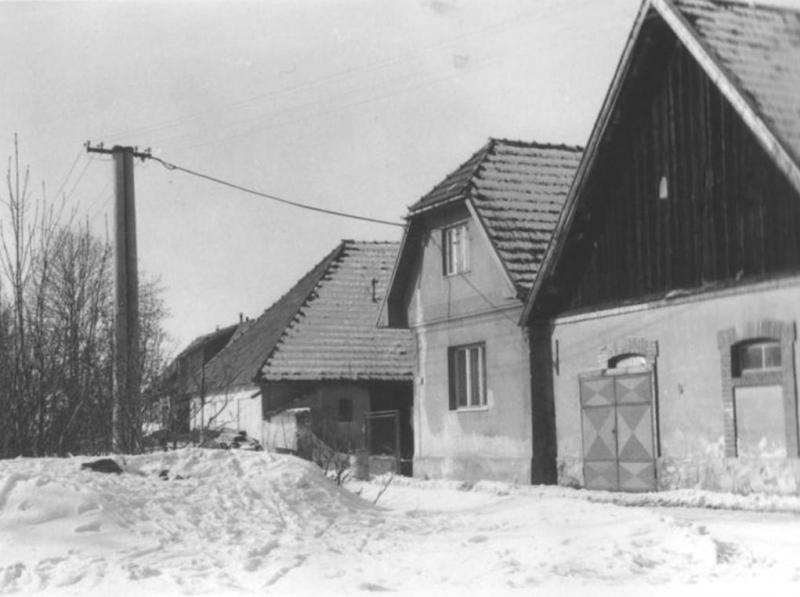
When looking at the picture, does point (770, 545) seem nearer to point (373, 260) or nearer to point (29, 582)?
point (29, 582)

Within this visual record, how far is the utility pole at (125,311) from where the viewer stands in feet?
47.9

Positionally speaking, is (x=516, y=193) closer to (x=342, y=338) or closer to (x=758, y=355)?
(x=758, y=355)

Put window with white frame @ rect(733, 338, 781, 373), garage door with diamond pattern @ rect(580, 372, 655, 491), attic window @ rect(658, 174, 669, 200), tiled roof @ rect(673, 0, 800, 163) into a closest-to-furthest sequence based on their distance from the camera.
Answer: tiled roof @ rect(673, 0, 800, 163) < window with white frame @ rect(733, 338, 781, 373) < attic window @ rect(658, 174, 669, 200) < garage door with diamond pattern @ rect(580, 372, 655, 491)

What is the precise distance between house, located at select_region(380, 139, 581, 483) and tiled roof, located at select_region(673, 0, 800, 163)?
5.85 metres

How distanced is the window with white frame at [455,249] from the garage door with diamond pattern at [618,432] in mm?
4430

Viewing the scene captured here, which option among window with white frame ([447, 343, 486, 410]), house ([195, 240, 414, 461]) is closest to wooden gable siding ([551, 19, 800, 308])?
window with white frame ([447, 343, 486, 410])

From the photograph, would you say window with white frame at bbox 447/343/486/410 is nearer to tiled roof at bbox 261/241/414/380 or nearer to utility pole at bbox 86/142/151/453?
utility pole at bbox 86/142/151/453

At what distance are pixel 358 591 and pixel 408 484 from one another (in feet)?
44.4

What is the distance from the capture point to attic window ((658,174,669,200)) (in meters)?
17.1

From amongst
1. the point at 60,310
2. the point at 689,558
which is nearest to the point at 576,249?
the point at 60,310

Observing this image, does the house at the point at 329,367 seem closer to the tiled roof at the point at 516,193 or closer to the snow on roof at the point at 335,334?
the snow on roof at the point at 335,334

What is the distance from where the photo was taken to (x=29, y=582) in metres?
8.33

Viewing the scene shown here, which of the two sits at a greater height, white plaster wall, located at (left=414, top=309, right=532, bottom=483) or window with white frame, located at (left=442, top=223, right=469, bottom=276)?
window with white frame, located at (left=442, top=223, right=469, bottom=276)

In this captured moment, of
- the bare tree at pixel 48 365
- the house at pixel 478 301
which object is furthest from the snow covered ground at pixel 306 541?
the house at pixel 478 301
